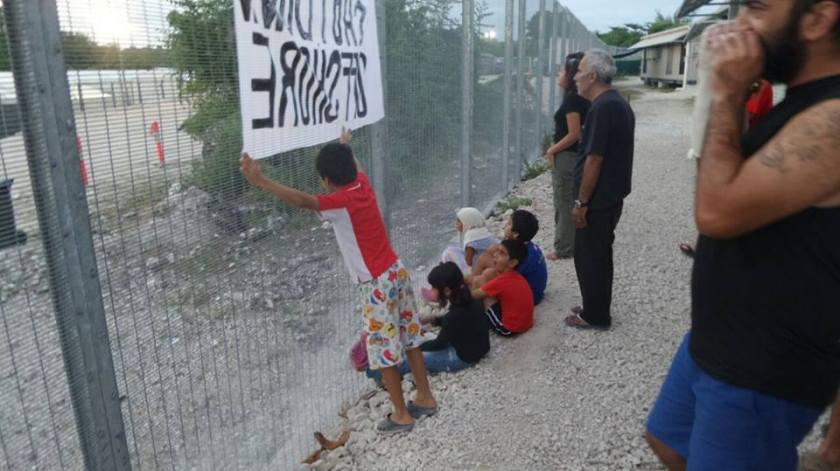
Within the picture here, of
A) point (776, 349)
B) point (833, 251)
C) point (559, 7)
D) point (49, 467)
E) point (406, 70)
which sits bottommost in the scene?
point (49, 467)

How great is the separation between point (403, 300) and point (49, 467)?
1.77 m

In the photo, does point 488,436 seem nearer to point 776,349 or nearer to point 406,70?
point 776,349

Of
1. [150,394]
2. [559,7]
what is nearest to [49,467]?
[150,394]

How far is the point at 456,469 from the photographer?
2.89m

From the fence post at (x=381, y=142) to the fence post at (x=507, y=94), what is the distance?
4001 mm

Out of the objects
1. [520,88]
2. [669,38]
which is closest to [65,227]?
[520,88]

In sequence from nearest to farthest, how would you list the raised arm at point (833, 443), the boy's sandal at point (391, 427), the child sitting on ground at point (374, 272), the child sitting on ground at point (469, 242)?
1. the raised arm at point (833, 443)
2. the child sitting on ground at point (374, 272)
3. the boy's sandal at point (391, 427)
4. the child sitting on ground at point (469, 242)

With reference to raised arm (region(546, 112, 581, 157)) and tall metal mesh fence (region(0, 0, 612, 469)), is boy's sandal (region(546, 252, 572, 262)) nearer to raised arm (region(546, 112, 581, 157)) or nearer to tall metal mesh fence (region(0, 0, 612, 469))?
raised arm (region(546, 112, 581, 157))

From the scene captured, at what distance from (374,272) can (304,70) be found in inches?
39.7

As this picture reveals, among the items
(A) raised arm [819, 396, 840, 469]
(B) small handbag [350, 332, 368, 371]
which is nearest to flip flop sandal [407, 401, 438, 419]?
(B) small handbag [350, 332, 368, 371]

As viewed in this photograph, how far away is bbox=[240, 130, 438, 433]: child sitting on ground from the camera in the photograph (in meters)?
2.77

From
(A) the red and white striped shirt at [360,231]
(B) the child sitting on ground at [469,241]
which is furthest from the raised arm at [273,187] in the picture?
(B) the child sitting on ground at [469,241]

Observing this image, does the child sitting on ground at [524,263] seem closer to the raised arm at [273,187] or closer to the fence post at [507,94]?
the raised arm at [273,187]

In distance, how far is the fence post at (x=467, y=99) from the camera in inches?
199
